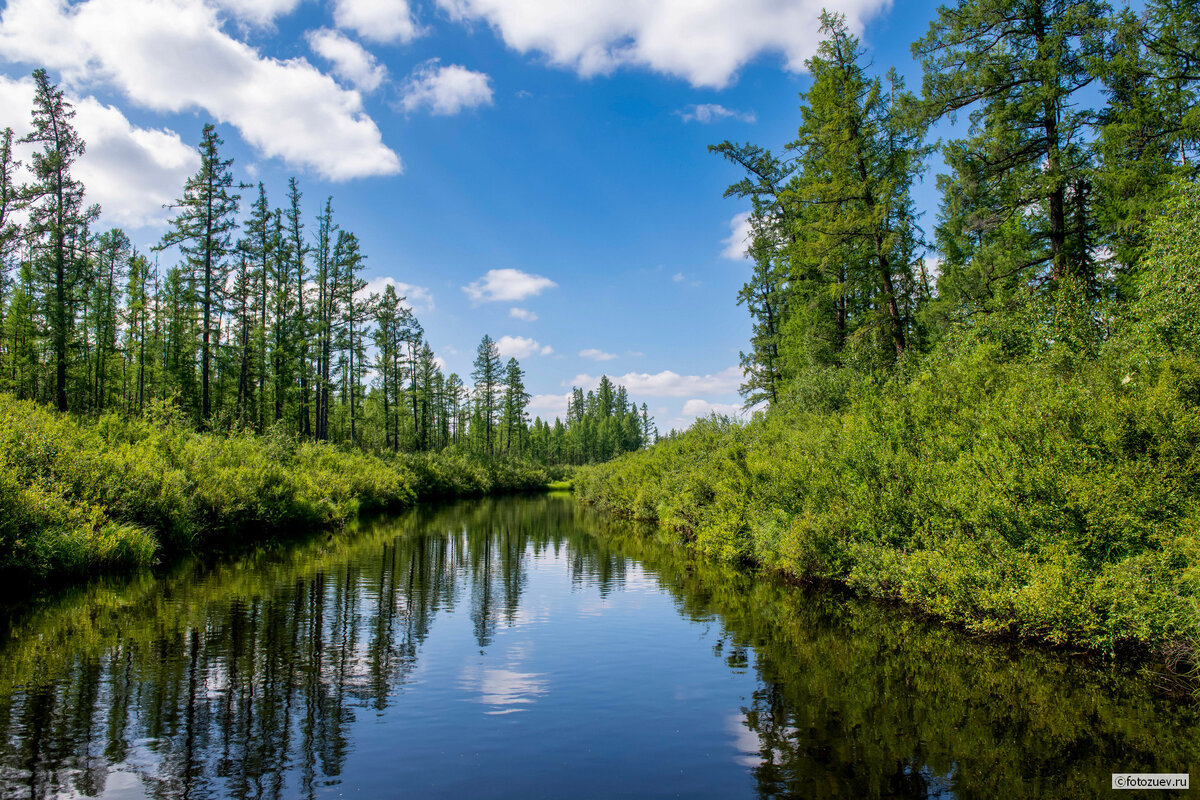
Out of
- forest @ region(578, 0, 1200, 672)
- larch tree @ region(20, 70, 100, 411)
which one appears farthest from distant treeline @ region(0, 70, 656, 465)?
forest @ region(578, 0, 1200, 672)

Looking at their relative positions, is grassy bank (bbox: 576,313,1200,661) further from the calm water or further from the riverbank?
the calm water

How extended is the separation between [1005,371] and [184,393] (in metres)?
53.1

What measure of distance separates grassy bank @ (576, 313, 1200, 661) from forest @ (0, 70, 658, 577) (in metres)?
16.7

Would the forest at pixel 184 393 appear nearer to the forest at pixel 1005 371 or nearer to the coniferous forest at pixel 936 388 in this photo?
the coniferous forest at pixel 936 388

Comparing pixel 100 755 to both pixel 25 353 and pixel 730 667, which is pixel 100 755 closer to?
pixel 730 667

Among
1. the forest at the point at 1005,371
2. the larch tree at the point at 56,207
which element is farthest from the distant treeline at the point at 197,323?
the forest at the point at 1005,371

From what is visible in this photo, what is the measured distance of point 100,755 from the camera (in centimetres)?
555

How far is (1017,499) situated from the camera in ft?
30.7

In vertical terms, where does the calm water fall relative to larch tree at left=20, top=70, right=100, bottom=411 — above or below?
below

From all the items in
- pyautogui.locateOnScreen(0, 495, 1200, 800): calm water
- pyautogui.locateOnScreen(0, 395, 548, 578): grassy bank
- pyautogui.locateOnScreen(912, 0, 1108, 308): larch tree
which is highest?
pyautogui.locateOnScreen(912, 0, 1108, 308): larch tree

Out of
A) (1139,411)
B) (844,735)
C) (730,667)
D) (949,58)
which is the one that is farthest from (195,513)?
(949,58)

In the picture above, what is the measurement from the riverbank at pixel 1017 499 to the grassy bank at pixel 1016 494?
0.03 m

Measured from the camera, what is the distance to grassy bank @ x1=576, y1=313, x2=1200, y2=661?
7.95 m

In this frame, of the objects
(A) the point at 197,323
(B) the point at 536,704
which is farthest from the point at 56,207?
(B) the point at 536,704
